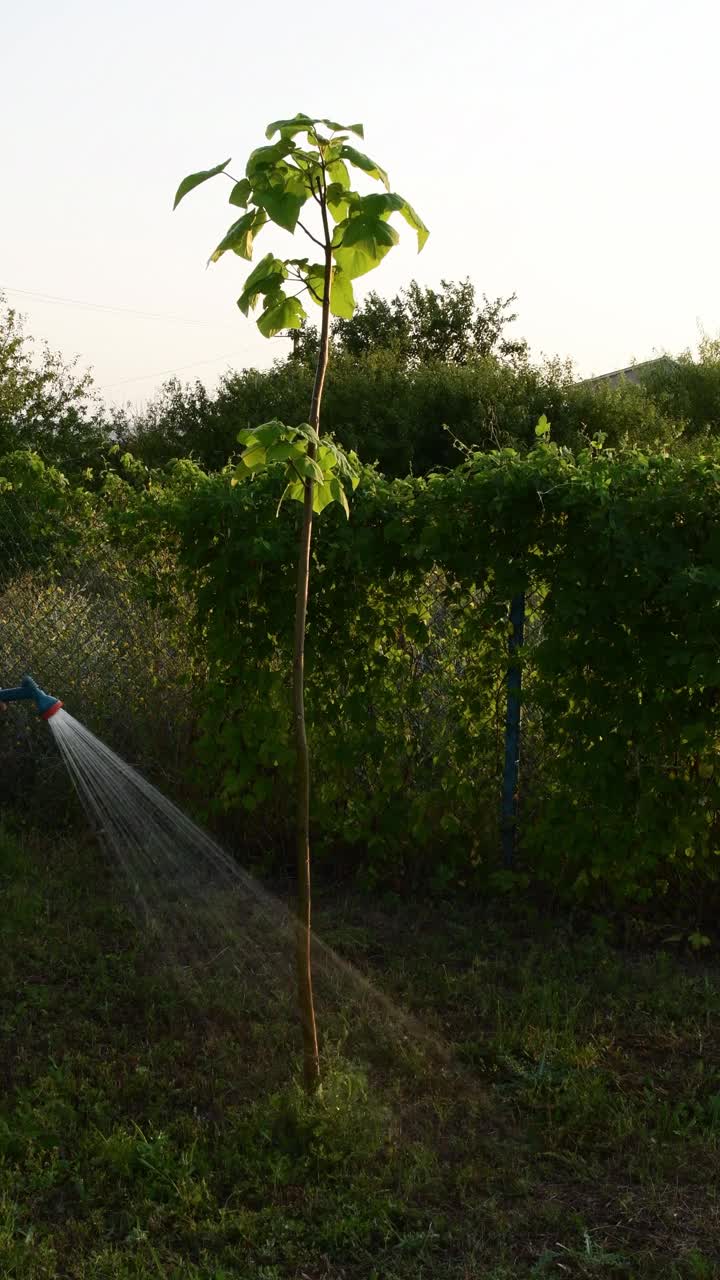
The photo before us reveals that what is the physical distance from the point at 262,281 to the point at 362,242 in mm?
285

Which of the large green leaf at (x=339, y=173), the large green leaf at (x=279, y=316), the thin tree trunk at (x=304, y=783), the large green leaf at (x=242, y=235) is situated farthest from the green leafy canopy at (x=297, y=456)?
the large green leaf at (x=339, y=173)

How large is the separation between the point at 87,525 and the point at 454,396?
22.2m

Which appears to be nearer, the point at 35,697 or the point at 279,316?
the point at 279,316

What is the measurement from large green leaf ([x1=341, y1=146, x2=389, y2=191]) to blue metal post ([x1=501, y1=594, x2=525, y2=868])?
2308mm

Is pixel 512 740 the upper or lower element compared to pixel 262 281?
lower

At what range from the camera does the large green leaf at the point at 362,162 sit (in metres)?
2.77

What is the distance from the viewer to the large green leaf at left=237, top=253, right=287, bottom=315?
2.98 m

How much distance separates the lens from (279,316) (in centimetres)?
305

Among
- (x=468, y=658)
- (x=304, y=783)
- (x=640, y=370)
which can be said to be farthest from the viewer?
(x=640, y=370)

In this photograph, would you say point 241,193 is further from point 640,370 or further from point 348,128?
point 640,370

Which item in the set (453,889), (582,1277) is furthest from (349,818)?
(582,1277)

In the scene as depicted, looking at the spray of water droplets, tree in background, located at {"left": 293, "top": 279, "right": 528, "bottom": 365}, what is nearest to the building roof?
tree in background, located at {"left": 293, "top": 279, "right": 528, "bottom": 365}

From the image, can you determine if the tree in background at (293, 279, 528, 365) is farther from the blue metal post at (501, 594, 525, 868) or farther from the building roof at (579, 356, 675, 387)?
the blue metal post at (501, 594, 525, 868)

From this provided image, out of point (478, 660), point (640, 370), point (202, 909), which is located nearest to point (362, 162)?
point (478, 660)
